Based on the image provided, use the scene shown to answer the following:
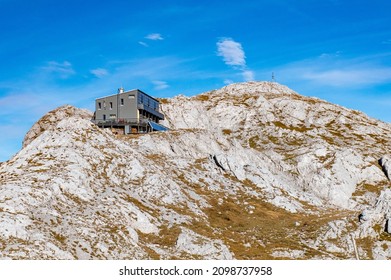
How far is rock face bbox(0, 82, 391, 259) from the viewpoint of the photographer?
71538mm

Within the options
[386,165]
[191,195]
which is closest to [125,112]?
[191,195]

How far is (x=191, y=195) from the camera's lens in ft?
324

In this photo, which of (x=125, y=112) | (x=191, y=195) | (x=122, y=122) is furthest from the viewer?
(x=125, y=112)

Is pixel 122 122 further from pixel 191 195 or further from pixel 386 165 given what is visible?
pixel 386 165

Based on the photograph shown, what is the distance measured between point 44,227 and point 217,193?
45411mm

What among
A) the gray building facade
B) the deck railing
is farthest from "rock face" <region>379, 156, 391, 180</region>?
the deck railing

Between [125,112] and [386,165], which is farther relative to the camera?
[125,112]

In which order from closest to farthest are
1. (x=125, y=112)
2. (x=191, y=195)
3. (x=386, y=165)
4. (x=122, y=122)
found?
(x=191, y=195) → (x=386, y=165) → (x=122, y=122) → (x=125, y=112)

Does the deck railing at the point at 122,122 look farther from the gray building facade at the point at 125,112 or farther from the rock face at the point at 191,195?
the rock face at the point at 191,195

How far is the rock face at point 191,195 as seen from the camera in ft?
235

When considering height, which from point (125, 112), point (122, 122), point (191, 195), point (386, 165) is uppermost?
point (125, 112)

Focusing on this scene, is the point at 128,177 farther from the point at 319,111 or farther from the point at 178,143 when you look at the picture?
the point at 319,111
